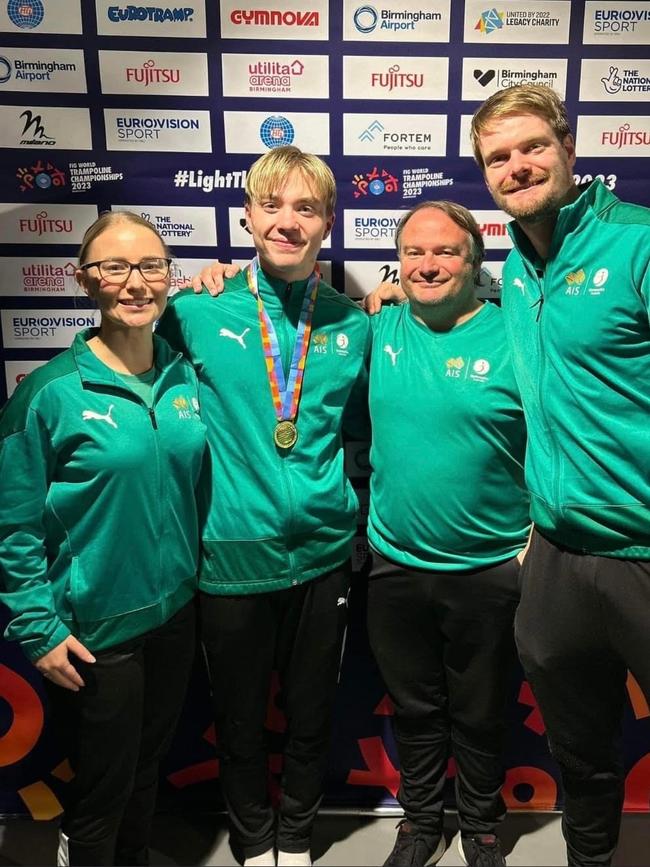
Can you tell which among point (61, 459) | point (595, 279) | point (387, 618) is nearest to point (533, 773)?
point (387, 618)

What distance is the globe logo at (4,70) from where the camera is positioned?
2.24 m

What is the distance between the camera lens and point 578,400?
1.71 metres

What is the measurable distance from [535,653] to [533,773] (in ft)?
3.53

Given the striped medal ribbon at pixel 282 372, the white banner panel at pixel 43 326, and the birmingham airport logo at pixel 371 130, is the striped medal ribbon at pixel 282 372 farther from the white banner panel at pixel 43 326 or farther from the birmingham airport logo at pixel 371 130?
the white banner panel at pixel 43 326

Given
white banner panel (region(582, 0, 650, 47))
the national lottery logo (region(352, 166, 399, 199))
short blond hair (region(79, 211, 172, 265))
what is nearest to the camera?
short blond hair (region(79, 211, 172, 265))

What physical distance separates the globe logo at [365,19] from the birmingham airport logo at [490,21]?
1.13ft

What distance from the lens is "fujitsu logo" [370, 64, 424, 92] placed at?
7.48 feet

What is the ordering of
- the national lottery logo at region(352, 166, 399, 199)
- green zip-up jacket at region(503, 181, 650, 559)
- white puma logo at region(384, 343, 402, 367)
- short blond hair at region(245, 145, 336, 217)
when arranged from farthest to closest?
the national lottery logo at region(352, 166, 399, 199), white puma logo at region(384, 343, 402, 367), short blond hair at region(245, 145, 336, 217), green zip-up jacket at region(503, 181, 650, 559)

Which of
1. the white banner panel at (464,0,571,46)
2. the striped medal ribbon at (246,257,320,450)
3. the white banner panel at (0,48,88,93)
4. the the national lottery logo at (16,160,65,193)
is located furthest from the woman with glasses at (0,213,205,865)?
the white banner panel at (464,0,571,46)

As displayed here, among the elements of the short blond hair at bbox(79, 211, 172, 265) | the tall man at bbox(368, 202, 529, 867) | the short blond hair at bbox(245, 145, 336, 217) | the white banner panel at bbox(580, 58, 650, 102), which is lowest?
the tall man at bbox(368, 202, 529, 867)

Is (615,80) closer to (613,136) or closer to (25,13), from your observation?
(613,136)

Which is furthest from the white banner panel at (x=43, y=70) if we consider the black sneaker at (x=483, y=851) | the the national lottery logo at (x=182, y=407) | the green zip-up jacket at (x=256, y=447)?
the black sneaker at (x=483, y=851)

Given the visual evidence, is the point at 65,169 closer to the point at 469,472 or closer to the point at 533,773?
the point at 469,472

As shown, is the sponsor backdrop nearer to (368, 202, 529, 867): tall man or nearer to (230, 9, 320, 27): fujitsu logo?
(230, 9, 320, 27): fujitsu logo
